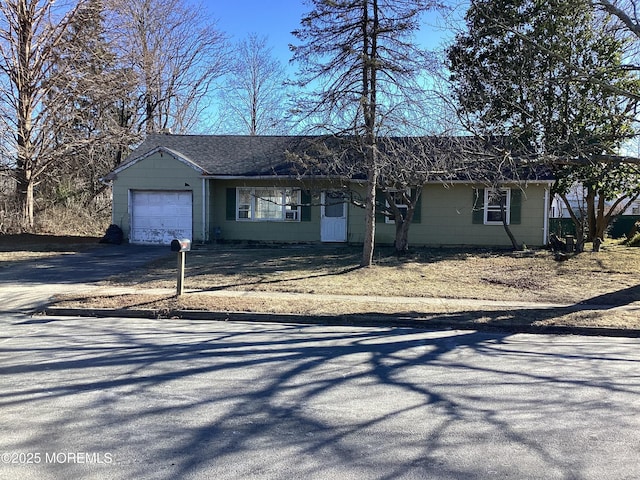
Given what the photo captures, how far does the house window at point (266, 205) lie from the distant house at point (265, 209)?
4cm

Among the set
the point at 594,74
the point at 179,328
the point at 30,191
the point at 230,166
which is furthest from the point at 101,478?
the point at 30,191

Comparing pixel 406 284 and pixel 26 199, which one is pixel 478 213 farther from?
pixel 26 199

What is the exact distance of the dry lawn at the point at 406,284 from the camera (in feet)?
30.7

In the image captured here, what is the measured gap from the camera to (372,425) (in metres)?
4.20

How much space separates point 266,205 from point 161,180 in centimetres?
430

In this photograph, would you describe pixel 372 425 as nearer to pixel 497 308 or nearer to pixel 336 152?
pixel 497 308

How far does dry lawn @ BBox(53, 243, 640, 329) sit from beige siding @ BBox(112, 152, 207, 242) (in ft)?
7.45

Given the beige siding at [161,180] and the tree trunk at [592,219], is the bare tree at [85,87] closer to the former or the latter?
the beige siding at [161,180]

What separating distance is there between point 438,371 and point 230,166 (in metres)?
15.6

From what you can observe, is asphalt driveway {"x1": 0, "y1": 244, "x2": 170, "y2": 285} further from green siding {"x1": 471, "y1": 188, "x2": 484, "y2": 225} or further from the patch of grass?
green siding {"x1": 471, "y1": 188, "x2": 484, "y2": 225}

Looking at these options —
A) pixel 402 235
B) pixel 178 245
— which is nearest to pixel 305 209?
pixel 402 235

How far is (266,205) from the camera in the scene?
20.1 metres

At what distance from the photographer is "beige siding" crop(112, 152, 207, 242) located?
1933 centimetres

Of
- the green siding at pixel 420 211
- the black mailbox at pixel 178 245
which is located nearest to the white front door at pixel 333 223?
the green siding at pixel 420 211
